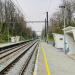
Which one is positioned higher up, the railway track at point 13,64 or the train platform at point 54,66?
the train platform at point 54,66

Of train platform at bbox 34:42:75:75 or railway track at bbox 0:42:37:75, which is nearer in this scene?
train platform at bbox 34:42:75:75

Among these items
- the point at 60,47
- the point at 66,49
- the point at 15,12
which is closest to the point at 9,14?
the point at 15,12

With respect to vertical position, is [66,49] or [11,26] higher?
[11,26]

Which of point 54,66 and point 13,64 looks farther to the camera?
point 13,64

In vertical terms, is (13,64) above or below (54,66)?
below

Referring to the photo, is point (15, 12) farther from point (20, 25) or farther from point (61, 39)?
point (61, 39)

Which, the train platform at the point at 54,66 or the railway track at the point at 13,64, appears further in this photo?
the railway track at the point at 13,64

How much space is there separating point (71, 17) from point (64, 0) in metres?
5.29

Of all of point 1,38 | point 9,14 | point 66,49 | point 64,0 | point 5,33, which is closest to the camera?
point 66,49

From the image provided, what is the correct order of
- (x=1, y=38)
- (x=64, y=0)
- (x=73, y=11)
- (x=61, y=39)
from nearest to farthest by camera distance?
1. (x=61, y=39)
2. (x=73, y=11)
3. (x=64, y=0)
4. (x=1, y=38)

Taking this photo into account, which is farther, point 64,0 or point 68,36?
point 64,0

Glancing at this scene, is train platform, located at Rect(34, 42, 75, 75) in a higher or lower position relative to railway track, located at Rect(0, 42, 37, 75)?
higher

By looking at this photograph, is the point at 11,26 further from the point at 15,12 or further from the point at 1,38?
the point at 1,38

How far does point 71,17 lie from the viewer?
70.6 metres
